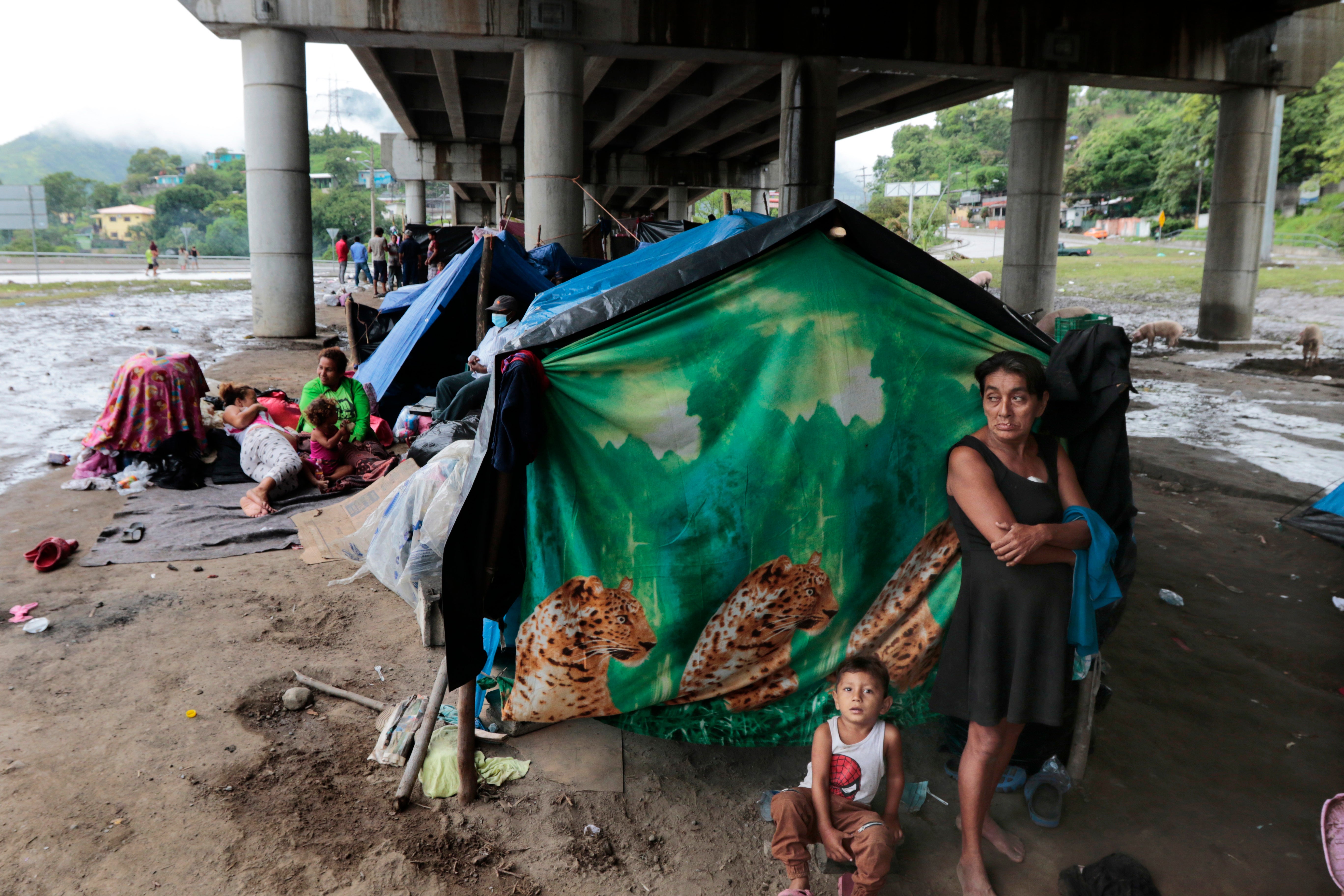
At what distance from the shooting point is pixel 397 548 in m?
4.61

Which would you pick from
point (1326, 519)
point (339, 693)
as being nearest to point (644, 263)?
point (339, 693)

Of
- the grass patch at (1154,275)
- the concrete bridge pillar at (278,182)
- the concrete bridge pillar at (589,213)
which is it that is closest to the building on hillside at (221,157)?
the concrete bridge pillar at (589,213)

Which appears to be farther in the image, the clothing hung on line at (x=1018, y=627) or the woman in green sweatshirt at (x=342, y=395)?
the woman in green sweatshirt at (x=342, y=395)

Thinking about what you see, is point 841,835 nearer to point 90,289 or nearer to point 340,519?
point 340,519

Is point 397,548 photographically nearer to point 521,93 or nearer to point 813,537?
point 813,537

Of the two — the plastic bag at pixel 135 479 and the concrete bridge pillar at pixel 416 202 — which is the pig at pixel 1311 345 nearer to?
the plastic bag at pixel 135 479

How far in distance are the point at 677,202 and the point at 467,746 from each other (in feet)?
113

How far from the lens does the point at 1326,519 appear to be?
6070 millimetres

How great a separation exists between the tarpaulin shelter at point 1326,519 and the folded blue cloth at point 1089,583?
4427 millimetres

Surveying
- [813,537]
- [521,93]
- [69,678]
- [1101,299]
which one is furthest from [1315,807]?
[1101,299]

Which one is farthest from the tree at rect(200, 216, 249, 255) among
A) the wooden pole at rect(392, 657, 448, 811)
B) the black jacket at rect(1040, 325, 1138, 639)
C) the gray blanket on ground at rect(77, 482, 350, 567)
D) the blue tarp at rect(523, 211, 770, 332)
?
the black jacket at rect(1040, 325, 1138, 639)

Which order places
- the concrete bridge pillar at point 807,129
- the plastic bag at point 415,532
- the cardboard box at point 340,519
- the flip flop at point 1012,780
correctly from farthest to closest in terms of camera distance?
the concrete bridge pillar at point 807,129 < the cardboard box at point 340,519 < the plastic bag at point 415,532 < the flip flop at point 1012,780

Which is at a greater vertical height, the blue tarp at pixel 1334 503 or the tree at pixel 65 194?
the tree at pixel 65 194

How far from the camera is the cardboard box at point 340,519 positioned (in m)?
5.35
